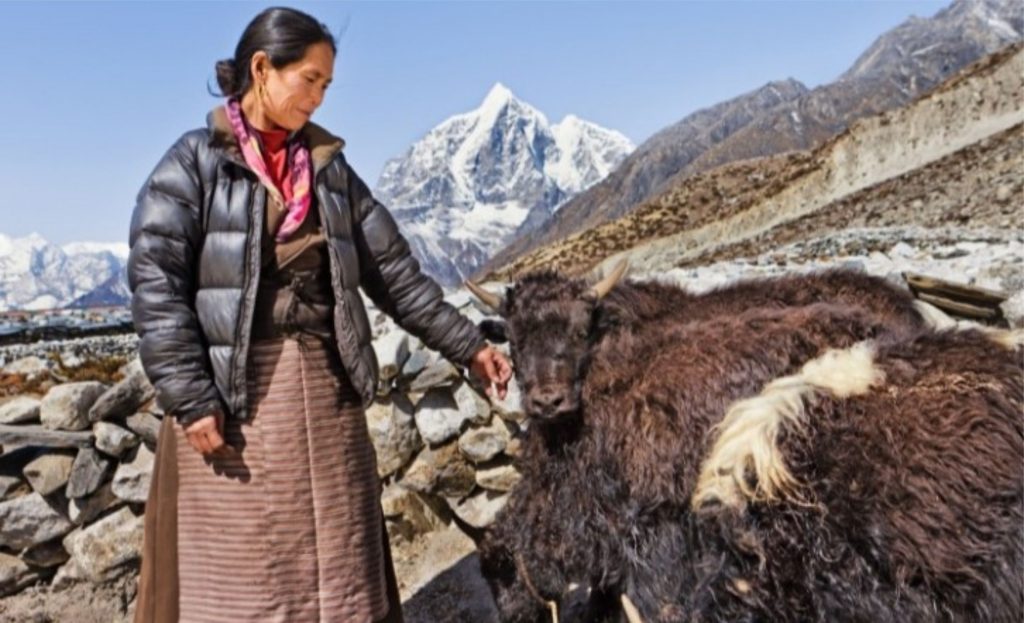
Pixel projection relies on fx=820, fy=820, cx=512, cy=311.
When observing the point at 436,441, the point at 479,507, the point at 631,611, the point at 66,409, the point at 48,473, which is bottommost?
the point at 479,507

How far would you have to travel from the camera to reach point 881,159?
37281mm

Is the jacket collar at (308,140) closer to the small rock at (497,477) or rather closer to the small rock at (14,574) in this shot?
the small rock at (497,477)

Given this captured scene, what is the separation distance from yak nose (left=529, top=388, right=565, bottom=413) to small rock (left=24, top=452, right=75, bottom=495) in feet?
8.40

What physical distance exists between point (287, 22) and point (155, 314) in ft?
2.78

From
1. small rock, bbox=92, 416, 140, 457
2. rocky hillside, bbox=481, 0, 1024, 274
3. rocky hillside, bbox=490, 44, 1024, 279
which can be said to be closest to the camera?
small rock, bbox=92, 416, 140, 457

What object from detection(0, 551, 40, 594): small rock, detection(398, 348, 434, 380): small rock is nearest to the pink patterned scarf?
detection(398, 348, 434, 380): small rock

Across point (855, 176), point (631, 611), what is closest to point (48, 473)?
point (631, 611)

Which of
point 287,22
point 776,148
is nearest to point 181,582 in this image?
point 287,22

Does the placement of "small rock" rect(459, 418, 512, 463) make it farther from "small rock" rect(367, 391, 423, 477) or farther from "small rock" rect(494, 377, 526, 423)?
"small rock" rect(367, 391, 423, 477)

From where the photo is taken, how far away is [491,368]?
2.83 meters

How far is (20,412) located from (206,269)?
274cm

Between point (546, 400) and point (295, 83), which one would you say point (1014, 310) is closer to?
point (546, 400)

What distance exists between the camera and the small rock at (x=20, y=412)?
4.18m

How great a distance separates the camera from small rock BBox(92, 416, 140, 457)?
13.6 ft
